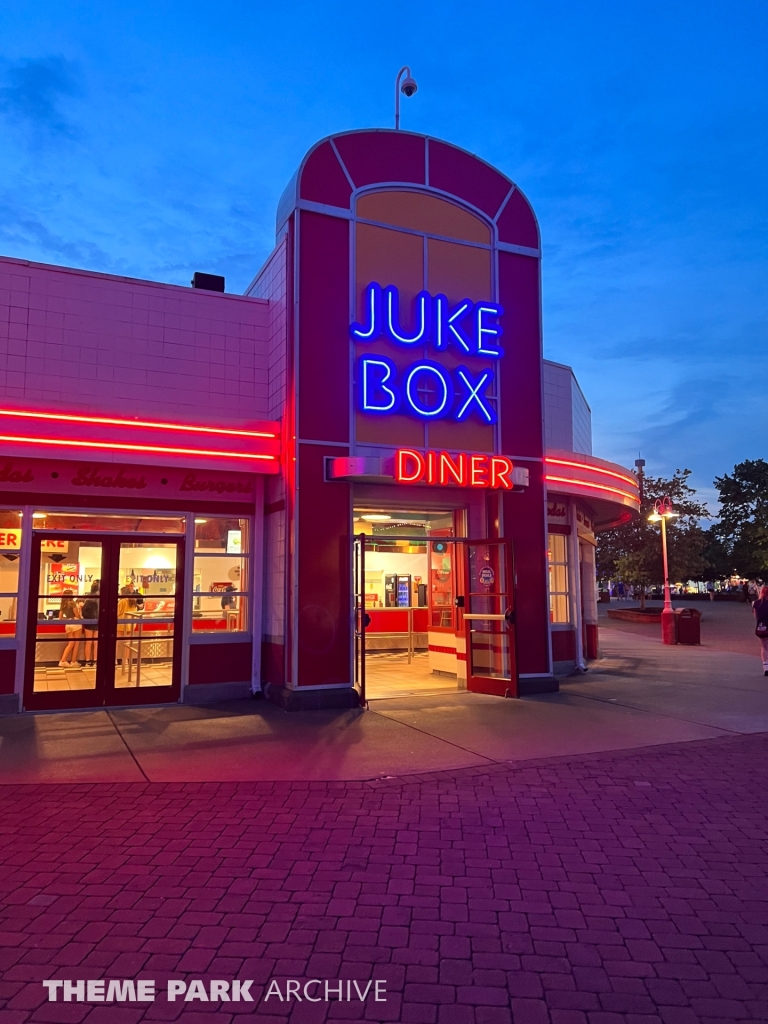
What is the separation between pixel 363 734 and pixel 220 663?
3.18 meters

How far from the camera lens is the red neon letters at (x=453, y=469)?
10.3m

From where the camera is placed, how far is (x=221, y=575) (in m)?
11.2

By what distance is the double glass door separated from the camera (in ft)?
32.5

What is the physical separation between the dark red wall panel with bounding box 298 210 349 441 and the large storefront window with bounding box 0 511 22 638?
13.4ft

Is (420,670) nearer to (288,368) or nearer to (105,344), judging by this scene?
(288,368)

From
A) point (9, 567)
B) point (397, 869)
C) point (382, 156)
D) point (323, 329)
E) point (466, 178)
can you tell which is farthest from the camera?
point (466, 178)

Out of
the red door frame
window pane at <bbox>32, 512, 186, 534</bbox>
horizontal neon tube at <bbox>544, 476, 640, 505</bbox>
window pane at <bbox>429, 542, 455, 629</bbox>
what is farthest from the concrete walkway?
horizontal neon tube at <bbox>544, 476, 640, 505</bbox>

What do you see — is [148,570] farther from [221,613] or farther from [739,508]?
[739,508]

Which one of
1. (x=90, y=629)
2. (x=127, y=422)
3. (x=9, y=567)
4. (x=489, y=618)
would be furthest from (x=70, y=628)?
(x=489, y=618)

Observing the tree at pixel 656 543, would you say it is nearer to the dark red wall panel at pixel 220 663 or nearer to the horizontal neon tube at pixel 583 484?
the horizontal neon tube at pixel 583 484

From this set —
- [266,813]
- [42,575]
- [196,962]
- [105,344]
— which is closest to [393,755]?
[266,813]

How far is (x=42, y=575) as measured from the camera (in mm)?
9969

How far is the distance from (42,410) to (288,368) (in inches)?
131

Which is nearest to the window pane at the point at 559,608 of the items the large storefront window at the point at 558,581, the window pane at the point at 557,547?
the large storefront window at the point at 558,581
